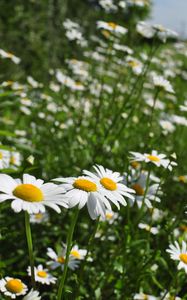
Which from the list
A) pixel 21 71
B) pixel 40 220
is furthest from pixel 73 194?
pixel 21 71

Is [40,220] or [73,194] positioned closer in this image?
[73,194]

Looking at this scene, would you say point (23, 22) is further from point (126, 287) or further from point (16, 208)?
point (16, 208)


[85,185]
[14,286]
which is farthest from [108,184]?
[14,286]

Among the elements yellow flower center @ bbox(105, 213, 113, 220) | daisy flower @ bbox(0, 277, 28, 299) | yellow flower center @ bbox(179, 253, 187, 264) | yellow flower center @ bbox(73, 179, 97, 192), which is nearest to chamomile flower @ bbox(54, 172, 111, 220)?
yellow flower center @ bbox(73, 179, 97, 192)

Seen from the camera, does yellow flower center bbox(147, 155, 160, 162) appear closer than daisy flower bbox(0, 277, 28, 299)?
No

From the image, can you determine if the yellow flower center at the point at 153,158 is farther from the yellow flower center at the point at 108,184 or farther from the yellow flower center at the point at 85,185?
the yellow flower center at the point at 85,185

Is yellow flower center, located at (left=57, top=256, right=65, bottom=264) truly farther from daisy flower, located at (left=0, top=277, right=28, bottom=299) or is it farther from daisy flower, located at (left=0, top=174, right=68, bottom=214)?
daisy flower, located at (left=0, top=174, right=68, bottom=214)
